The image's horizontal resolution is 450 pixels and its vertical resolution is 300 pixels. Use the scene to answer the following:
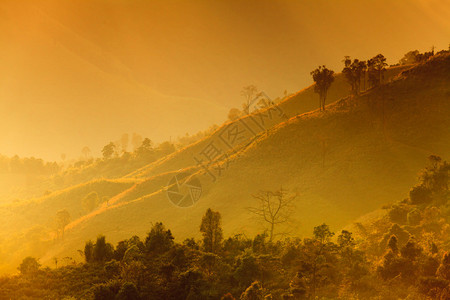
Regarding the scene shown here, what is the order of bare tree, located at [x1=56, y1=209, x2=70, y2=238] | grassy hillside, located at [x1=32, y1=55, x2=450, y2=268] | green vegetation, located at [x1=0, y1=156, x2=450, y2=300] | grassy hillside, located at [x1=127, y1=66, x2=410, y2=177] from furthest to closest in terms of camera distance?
grassy hillside, located at [x1=127, y1=66, x2=410, y2=177] < bare tree, located at [x1=56, y1=209, x2=70, y2=238] < grassy hillside, located at [x1=32, y1=55, x2=450, y2=268] < green vegetation, located at [x1=0, y1=156, x2=450, y2=300]

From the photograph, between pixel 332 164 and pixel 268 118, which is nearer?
pixel 332 164

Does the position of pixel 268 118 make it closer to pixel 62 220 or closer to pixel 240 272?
pixel 62 220

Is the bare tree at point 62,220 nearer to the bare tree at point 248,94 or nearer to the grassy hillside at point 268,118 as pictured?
the grassy hillside at point 268,118

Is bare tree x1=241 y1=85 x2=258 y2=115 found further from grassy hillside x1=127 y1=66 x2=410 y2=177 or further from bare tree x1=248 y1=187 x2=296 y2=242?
bare tree x1=248 y1=187 x2=296 y2=242

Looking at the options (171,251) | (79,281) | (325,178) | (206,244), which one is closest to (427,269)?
(206,244)

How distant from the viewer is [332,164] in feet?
276

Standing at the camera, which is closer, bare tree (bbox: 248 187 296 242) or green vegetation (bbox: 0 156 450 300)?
green vegetation (bbox: 0 156 450 300)

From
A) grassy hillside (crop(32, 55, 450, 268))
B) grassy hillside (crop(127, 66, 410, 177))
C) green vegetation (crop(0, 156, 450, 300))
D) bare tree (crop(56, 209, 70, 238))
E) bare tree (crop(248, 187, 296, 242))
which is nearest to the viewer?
green vegetation (crop(0, 156, 450, 300))

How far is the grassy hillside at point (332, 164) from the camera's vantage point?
7150 centimetres

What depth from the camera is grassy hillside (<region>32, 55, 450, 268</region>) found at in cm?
7150

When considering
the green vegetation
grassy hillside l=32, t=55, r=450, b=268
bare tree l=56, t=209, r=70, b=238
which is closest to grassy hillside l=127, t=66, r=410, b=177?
grassy hillside l=32, t=55, r=450, b=268

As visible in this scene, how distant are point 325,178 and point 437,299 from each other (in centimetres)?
5197

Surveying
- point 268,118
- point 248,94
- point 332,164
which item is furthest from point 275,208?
point 248,94

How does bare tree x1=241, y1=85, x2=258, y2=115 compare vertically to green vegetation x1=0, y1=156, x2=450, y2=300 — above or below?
above
